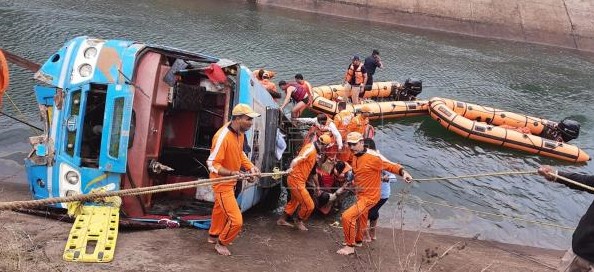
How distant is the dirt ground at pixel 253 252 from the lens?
4.96 metres

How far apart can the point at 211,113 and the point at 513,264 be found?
4.97m

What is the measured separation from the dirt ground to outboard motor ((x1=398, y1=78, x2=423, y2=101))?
7170mm

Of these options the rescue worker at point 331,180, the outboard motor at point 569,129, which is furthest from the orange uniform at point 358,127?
the outboard motor at point 569,129

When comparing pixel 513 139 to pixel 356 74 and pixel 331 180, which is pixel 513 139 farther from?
pixel 331 180

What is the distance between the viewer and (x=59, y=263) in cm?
480

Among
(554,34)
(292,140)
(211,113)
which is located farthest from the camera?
(554,34)

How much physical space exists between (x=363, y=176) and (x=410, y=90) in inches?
366

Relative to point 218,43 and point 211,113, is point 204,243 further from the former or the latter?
point 218,43

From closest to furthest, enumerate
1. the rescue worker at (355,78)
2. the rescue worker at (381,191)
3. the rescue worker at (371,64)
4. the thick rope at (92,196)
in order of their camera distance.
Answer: the thick rope at (92,196), the rescue worker at (381,191), the rescue worker at (355,78), the rescue worker at (371,64)

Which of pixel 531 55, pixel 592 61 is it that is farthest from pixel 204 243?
pixel 592 61

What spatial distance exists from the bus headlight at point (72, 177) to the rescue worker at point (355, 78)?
8.88m

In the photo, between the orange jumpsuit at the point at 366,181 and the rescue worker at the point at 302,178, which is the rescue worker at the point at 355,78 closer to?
the rescue worker at the point at 302,178

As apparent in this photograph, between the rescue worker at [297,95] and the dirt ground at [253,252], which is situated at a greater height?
the rescue worker at [297,95]

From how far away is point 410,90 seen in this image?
597 inches
